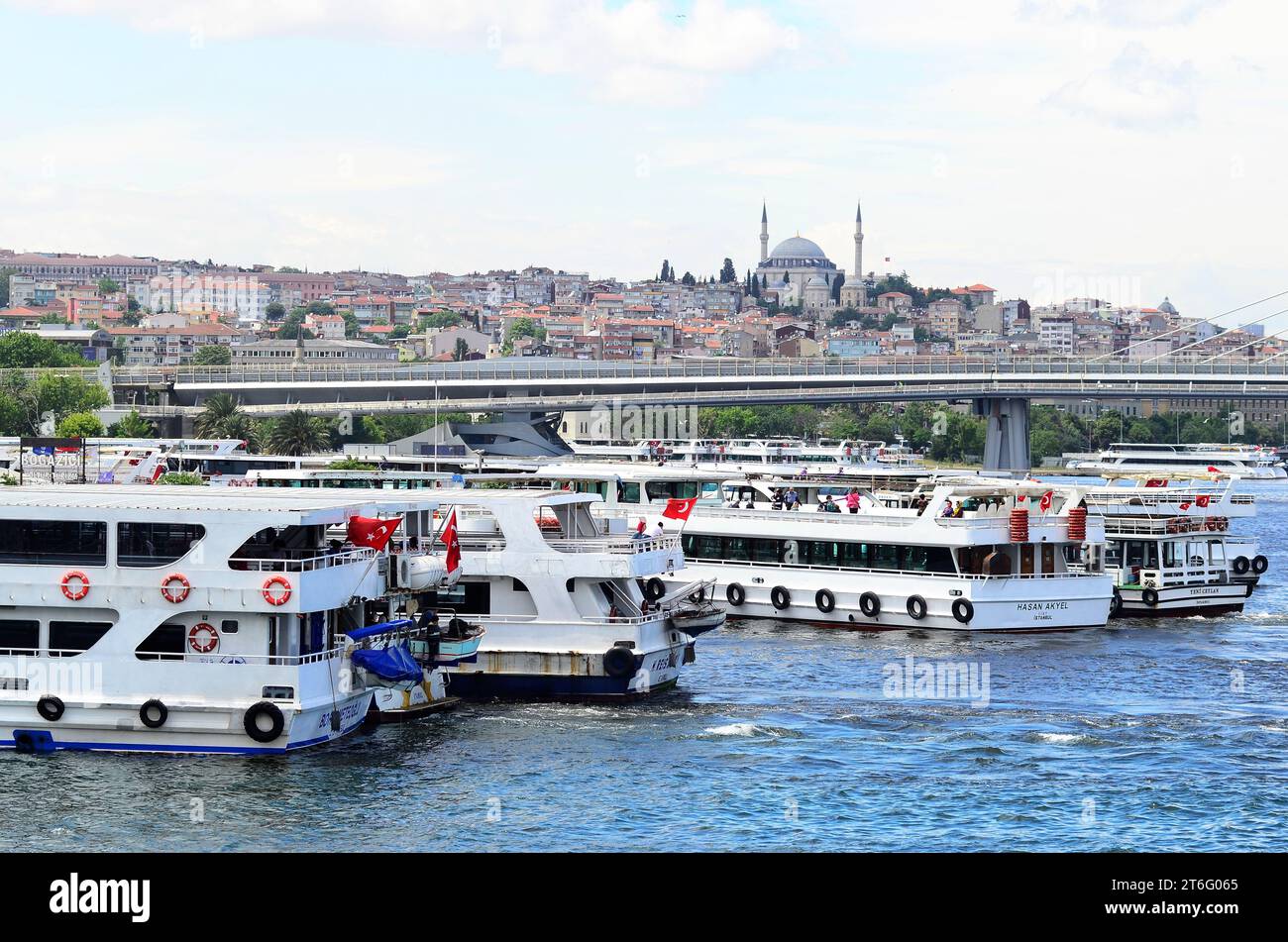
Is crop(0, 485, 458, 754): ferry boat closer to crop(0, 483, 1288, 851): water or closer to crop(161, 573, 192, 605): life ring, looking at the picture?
crop(161, 573, 192, 605): life ring

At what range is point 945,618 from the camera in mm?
32906

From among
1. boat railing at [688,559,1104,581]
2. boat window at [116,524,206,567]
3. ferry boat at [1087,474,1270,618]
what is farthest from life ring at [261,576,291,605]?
ferry boat at [1087,474,1270,618]

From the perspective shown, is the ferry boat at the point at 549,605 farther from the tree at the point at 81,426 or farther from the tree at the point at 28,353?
the tree at the point at 28,353

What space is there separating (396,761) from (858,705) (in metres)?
7.29

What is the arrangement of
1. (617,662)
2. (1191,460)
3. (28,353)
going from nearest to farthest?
(617,662) → (28,353) → (1191,460)

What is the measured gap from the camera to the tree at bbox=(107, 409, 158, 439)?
76125mm

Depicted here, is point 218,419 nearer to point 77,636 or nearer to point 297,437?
point 297,437

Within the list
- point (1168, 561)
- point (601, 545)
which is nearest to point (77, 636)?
point (601, 545)

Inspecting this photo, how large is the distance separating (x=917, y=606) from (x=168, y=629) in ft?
53.0

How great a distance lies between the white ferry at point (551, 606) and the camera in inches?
960

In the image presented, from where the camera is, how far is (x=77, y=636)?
20672 millimetres

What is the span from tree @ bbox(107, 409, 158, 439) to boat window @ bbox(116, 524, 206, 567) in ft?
187
